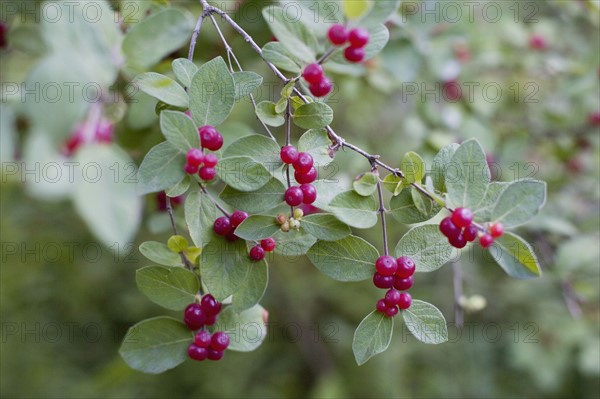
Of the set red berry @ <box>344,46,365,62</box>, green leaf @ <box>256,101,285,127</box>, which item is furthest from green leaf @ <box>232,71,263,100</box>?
red berry @ <box>344,46,365,62</box>

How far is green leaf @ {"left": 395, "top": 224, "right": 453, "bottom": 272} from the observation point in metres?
0.71

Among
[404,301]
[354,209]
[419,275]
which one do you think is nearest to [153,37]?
[354,209]

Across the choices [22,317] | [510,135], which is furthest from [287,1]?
[22,317]

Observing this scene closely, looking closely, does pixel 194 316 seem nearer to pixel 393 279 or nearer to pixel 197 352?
pixel 197 352

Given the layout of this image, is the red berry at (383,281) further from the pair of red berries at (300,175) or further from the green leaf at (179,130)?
the green leaf at (179,130)

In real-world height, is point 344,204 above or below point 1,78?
above

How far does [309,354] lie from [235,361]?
1.17 ft

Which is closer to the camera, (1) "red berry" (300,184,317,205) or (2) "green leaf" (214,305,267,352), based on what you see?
(1) "red berry" (300,184,317,205)

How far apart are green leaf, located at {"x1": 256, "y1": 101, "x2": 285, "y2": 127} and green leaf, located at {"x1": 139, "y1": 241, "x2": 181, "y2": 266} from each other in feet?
0.76

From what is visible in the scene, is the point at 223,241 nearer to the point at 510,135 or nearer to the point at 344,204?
the point at 344,204

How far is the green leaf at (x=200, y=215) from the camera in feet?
2.21

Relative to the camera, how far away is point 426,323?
714 mm

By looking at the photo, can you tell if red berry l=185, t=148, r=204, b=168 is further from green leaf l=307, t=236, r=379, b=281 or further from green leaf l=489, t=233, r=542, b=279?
green leaf l=489, t=233, r=542, b=279

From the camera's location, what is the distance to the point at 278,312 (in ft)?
8.12
